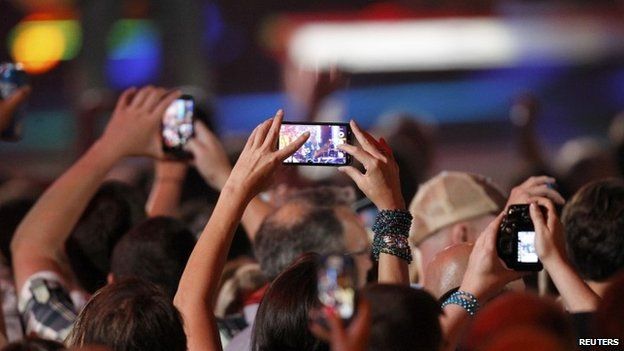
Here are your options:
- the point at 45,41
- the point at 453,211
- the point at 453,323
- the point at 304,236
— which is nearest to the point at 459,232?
the point at 453,211

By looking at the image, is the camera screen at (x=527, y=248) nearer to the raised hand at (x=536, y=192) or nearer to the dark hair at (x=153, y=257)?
the raised hand at (x=536, y=192)

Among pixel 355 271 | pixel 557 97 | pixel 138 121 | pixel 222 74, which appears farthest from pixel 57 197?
pixel 557 97

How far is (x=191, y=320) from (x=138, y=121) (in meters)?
1.40

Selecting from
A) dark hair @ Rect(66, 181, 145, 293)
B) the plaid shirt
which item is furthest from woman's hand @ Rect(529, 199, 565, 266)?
dark hair @ Rect(66, 181, 145, 293)

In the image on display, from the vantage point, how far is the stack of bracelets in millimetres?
3166

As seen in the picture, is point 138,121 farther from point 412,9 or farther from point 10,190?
point 412,9

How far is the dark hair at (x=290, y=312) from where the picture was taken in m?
2.70

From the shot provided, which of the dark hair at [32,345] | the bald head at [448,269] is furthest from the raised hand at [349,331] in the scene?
the bald head at [448,269]

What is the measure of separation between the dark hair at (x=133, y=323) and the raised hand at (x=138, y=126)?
5.11ft

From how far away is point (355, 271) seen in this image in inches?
95.0

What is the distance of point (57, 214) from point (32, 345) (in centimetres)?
171

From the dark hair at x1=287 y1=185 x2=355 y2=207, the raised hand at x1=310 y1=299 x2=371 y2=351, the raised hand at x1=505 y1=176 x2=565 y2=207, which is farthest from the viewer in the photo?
the dark hair at x1=287 y1=185 x2=355 y2=207

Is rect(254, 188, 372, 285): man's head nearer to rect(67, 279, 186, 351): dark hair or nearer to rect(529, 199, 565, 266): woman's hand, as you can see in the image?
rect(529, 199, 565, 266): woman's hand

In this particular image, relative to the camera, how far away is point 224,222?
3.10 meters
